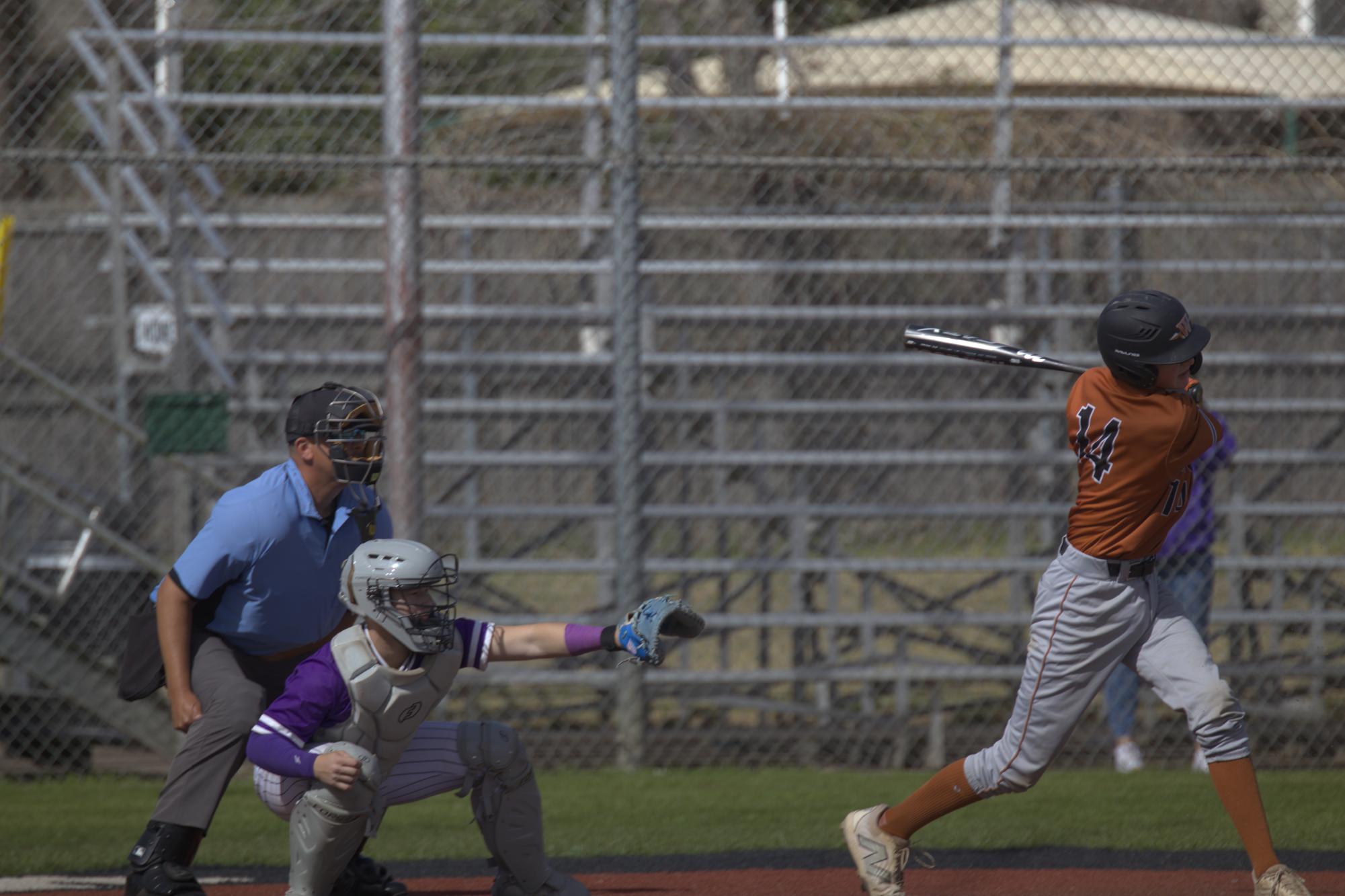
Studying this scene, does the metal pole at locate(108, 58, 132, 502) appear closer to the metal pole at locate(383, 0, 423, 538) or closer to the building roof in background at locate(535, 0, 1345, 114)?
the metal pole at locate(383, 0, 423, 538)

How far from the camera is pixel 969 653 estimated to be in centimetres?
766

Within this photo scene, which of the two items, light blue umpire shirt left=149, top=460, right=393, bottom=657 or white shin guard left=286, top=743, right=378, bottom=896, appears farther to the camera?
light blue umpire shirt left=149, top=460, right=393, bottom=657

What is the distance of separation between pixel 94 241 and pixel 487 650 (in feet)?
22.4

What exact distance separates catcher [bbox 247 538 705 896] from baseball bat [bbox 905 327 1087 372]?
1318 millimetres

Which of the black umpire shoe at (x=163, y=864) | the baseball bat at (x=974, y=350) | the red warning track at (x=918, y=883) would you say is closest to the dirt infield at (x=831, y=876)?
the red warning track at (x=918, y=883)

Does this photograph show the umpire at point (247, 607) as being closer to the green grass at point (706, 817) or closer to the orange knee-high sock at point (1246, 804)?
the green grass at point (706, 817)

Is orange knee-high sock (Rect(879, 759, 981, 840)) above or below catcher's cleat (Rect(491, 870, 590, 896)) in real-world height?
above

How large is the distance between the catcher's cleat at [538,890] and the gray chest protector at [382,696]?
1.50ft

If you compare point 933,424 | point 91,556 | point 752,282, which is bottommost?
point 91,556

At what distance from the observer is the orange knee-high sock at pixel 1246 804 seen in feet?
12.1

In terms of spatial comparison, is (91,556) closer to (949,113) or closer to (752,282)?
(752,282)

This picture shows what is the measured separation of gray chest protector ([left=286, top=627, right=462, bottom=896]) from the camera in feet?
11.5

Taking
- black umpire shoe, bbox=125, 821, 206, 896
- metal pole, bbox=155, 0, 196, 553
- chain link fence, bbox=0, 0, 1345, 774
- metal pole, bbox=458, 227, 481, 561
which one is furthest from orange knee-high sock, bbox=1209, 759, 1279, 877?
metal pole, bbox=155, 0, 196, 553

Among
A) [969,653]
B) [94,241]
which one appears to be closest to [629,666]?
[969,653]
